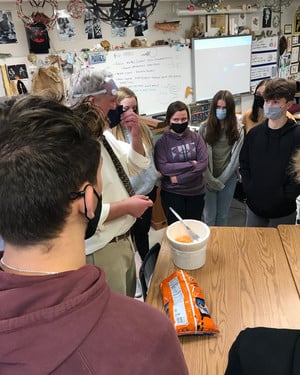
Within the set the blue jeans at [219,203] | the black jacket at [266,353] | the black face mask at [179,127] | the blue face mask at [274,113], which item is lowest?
the blue jeans at [219,203]

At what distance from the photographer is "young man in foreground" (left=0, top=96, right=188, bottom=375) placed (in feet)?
1.63

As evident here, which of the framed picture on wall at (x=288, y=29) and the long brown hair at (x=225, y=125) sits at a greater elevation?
the framed picture on wall at (x=288, y=29)

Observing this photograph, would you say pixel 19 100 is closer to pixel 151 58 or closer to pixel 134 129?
pixel 134 129

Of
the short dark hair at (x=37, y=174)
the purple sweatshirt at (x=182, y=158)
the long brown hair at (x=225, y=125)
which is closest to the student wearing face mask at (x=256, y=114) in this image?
the long brown hair at (x=225, y=125)

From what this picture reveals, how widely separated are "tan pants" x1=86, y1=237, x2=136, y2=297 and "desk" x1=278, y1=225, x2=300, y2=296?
2.50ft

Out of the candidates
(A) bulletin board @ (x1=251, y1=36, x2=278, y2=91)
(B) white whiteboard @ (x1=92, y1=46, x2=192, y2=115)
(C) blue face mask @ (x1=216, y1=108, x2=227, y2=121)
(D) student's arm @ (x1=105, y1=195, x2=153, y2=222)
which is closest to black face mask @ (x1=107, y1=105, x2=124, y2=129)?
(D) student's arm @ (x1=105, y1=195, x2=153, y2=222)

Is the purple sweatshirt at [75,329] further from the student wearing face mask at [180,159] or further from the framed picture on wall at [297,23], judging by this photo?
the framed picture on wall at [297,23]

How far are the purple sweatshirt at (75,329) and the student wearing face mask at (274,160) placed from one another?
164 cm

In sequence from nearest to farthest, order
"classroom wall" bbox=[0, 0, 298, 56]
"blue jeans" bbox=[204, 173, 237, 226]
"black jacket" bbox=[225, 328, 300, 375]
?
"black jacket" bbox=[225, 328, 300, 375]
"blue jeans" bbox=[204, 173, 237, 226]
"classroom wall" bbox=[0, 0, 298, 56]

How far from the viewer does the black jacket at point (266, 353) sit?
2.10 ft

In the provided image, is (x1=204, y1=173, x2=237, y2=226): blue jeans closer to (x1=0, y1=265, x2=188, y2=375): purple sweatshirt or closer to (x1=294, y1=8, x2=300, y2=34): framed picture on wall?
(x1=0, y1=265, x2=188, y2=375): purple sweatshirt

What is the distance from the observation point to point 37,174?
1.87ft

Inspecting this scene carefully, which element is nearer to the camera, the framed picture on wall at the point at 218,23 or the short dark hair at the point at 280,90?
the short dark hair at the point at 280,90

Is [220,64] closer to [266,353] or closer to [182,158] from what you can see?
[182,158]
